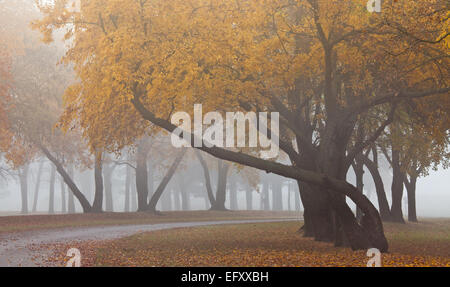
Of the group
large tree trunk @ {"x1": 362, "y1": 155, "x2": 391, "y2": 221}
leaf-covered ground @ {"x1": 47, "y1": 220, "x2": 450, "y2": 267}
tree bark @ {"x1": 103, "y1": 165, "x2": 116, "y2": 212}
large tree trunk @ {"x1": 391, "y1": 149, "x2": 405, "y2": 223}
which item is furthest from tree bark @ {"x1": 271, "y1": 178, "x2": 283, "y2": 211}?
leaf-covered ground @ {"x1": 47, "y1": 220, "x2": 450, "y2": 267}

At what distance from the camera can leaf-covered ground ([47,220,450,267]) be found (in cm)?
1262

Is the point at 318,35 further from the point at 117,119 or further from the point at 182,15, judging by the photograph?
the point at 117,119

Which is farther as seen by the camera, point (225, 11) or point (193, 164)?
point (193, 164)

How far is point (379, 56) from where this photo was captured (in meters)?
14.8

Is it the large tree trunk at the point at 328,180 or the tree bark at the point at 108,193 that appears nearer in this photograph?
the large tree trunk at the point at 328,180

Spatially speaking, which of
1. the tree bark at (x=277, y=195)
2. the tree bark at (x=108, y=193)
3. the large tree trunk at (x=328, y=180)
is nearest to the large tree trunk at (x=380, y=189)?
the large tree trunk at (x=328, y=180)

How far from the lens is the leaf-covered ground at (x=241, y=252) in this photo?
41.4ft

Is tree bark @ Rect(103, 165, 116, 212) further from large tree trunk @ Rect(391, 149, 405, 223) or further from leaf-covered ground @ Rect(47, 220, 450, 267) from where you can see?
leaf-covered ground @ Rect(47, 220, 450, 267)

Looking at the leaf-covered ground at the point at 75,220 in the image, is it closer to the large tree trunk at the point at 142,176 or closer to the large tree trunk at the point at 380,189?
the large tree trunk at the point at 142,176

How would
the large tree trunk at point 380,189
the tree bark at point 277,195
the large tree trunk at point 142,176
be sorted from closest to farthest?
1. the large tree trunk at point 380,189
2. the large tree trunk at point 142,176
3. the tree bark at point 277,195

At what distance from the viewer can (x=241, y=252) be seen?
14.7 meters

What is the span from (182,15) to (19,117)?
64.6 ft
